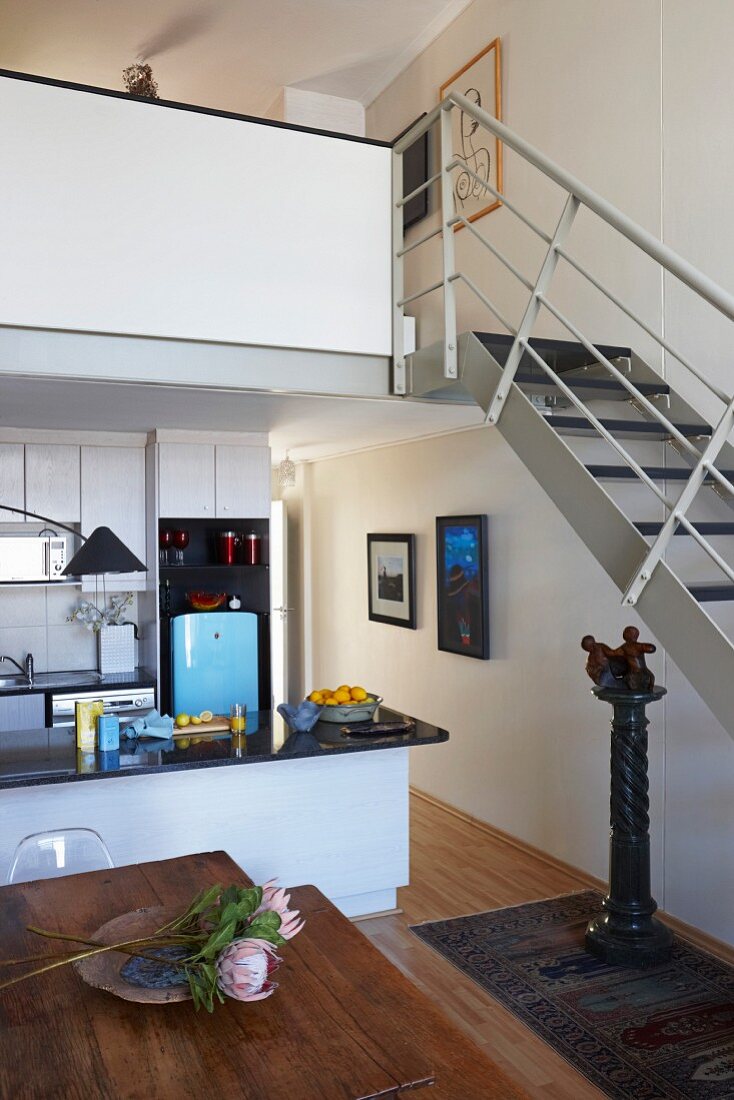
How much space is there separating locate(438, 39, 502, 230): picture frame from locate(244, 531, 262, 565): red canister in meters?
2.24

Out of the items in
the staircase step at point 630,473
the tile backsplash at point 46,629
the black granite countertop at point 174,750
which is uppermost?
the staircase step at point 630,473

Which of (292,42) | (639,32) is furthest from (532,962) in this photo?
(292,42)

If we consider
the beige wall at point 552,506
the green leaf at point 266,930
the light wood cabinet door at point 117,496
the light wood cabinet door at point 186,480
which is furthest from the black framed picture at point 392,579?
the green leaf at point 266,930

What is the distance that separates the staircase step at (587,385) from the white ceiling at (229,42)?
3.11 metres

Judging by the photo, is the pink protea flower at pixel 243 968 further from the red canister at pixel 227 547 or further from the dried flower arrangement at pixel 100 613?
the dried flower arrangement at pixel 100 613

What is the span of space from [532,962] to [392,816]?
0.80m

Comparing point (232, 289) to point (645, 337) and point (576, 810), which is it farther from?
point (576, 810)

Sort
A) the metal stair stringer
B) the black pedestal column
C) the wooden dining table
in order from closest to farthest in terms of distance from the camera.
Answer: the wooden dining table
the metal stair stringer
the black pedestal column

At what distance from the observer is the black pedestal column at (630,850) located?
364cm

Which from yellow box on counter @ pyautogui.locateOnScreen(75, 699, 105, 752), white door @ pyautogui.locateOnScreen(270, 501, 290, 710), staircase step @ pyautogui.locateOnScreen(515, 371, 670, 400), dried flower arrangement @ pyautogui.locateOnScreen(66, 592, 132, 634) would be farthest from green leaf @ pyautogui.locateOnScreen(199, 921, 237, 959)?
white door @ pyautogui.locateOnScreen(270, 501, 290, 710)

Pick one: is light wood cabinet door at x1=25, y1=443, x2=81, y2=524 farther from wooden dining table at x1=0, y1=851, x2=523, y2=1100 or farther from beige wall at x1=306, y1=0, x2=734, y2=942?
wooden dining table at x1=0, y1=851, x2=523, y2=1100

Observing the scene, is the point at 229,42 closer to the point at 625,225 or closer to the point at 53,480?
the point at 53,480

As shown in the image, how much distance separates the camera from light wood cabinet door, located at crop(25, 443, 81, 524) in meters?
5.45

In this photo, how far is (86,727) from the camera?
12.1ft
